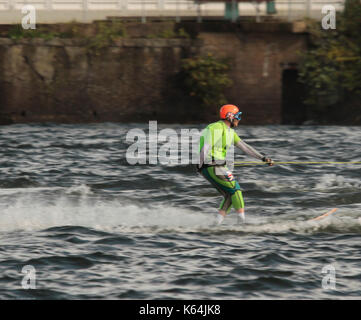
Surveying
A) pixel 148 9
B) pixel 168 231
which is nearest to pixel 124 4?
pixel 148 9

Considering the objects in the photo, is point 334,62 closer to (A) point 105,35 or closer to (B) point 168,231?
(A) point 105,35

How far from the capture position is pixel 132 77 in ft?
95.0

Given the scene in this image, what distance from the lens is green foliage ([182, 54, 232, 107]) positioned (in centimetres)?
2850

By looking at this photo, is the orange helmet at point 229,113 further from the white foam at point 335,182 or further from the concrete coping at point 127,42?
the concrete coping at point 127,42

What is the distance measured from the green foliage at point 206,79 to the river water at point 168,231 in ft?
25.5

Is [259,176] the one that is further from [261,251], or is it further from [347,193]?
[261,251]

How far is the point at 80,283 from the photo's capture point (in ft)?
29.8

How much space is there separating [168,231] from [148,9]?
1963 centimetres

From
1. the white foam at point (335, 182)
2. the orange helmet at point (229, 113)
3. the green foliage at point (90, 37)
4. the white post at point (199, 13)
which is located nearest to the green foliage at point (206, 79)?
the white post at point (199, 13)

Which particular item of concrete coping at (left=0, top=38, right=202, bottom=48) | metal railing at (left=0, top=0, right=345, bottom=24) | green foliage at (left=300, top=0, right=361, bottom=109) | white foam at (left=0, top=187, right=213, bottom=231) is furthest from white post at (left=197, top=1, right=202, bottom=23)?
white foam at (left=0, top=187, right=213, bottom=231)

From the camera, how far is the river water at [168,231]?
9094 mm
